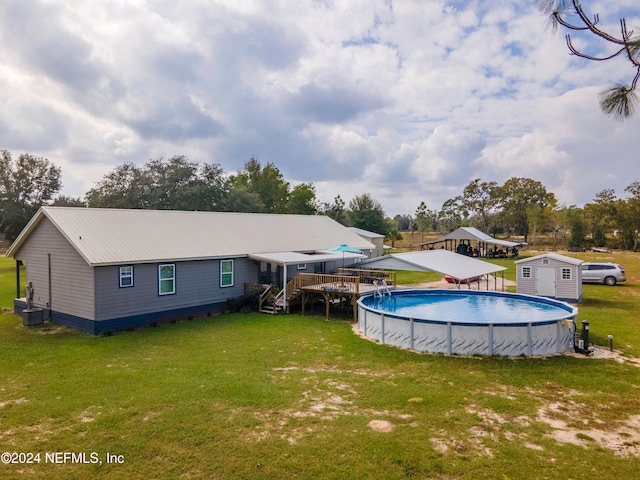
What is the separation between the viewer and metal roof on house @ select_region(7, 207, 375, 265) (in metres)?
14.6

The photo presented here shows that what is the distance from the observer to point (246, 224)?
22.5 metres

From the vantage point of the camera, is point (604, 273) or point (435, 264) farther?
point (604, 273)

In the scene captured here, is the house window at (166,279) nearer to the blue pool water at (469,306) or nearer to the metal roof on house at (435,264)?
the blue pool water at (469,306)

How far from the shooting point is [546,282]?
19.5 metres

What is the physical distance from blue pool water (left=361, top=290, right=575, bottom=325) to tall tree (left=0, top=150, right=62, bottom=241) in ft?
117

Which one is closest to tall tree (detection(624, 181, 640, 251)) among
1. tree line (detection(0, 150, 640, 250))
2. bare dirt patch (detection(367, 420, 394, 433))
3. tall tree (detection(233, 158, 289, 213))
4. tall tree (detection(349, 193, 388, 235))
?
tree line (detection(0, 150, 640, 250))

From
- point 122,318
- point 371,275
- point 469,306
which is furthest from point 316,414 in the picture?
point 371,275

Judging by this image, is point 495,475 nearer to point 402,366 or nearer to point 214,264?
point 402,366

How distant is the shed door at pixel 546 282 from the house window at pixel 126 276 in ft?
58.7

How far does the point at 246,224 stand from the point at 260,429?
16337 millimetres

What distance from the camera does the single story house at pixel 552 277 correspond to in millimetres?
18891

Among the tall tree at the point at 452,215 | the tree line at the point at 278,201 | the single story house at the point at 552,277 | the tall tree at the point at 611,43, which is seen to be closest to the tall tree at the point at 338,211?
the tree line at the point at 278,201

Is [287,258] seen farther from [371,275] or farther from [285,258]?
[371,275]

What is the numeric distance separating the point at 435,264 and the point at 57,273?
49.0ft
